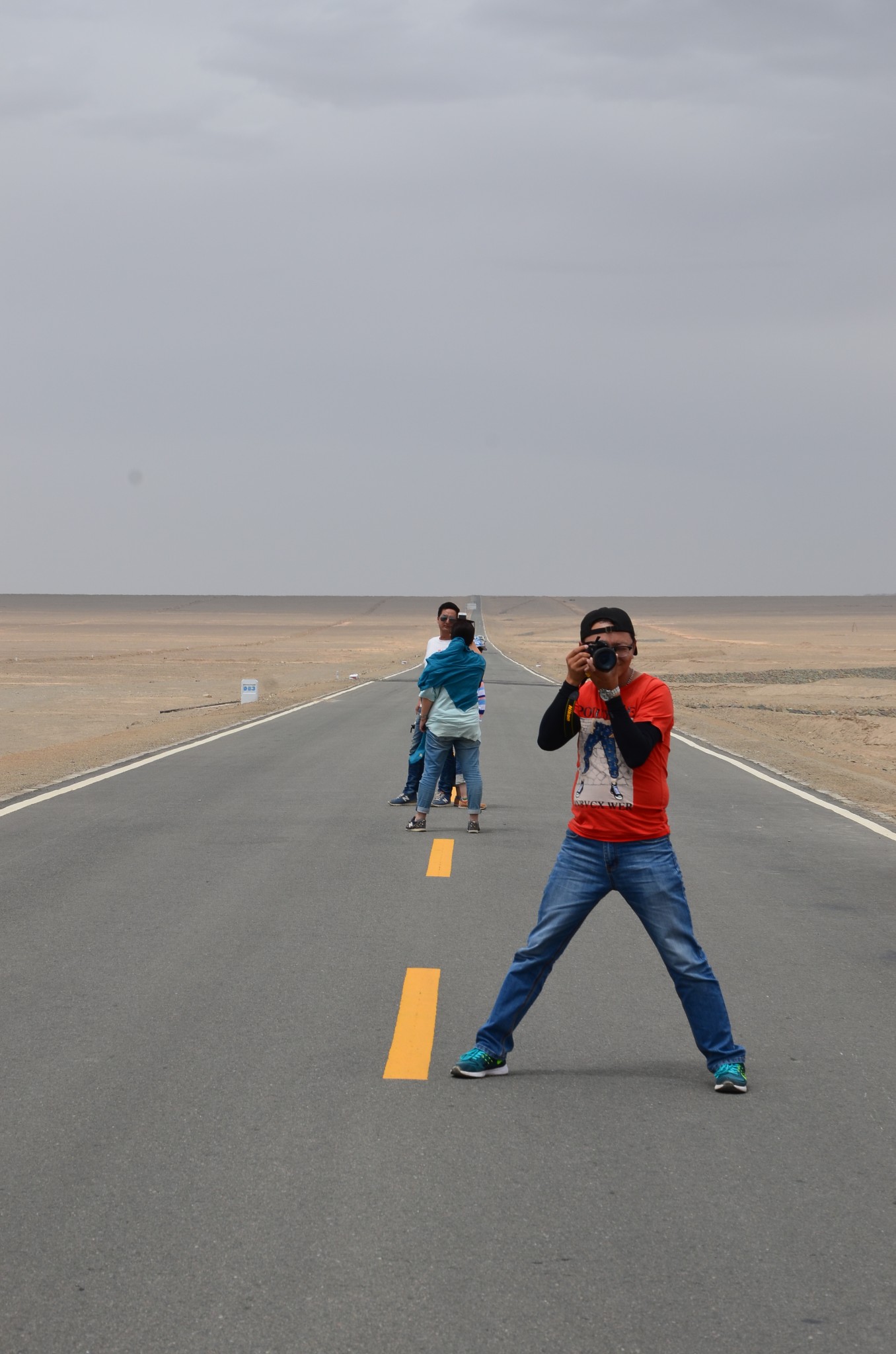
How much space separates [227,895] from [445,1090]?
A: 157 inches

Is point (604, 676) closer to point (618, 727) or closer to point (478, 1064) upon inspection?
point (618, 727)

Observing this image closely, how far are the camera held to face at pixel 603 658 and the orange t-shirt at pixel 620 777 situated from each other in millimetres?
292

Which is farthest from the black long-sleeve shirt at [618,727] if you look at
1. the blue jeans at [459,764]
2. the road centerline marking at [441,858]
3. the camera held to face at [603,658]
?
the blue jeans at [459,764]

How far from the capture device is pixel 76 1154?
459 centimetres

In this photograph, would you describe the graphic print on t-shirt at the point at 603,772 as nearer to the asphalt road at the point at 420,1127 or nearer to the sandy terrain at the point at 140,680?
the asphalt road at the point at 420,1127

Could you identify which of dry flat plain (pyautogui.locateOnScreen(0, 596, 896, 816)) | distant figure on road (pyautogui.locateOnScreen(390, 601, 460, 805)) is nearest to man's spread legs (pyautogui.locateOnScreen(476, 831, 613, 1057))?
distant figure on road (pyautogui.locateOnScreen(390, 601, 460, 805))

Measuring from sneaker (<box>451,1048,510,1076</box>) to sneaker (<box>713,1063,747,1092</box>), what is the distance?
85 centimetres

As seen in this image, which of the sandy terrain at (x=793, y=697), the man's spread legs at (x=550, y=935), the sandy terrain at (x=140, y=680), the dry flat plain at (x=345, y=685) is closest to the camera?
the man's spread legs at (x=550, y=935)

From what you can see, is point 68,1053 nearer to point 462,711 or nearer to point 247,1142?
point 247,1142

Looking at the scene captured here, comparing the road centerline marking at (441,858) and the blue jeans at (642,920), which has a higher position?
the blue jeans at (642,920)

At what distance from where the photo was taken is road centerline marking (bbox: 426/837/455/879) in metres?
9.91

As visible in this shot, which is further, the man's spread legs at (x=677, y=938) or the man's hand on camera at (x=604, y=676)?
the man's spread legs at (x=677, y=938)

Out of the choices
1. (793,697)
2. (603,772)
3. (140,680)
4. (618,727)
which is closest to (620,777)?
(603,772)

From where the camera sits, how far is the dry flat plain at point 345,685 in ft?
66.1
